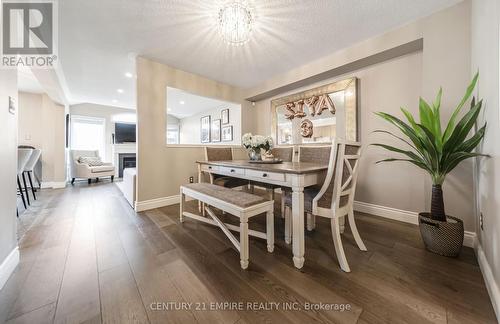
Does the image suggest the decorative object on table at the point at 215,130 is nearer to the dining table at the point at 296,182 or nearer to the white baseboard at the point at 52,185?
the white baseboard at the point at 52,185

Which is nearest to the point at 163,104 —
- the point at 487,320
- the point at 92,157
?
the point at 487,320

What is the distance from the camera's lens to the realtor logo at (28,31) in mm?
1642

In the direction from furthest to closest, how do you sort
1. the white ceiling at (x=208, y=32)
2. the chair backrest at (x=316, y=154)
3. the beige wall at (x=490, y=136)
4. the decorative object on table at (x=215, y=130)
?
the decorative object on table at (x=215, y=130) < the chair backrest at (x=316, y=154) < the white ceiling at (x=208, y=32) < the beige wall at (x=490, y=136)

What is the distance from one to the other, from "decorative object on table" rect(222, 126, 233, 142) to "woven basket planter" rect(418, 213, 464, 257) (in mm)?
4294

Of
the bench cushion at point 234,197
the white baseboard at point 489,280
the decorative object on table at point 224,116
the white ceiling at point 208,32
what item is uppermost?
the white ceiling at point 208,32

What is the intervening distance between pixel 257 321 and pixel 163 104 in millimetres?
3051

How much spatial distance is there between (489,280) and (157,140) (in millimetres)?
3636

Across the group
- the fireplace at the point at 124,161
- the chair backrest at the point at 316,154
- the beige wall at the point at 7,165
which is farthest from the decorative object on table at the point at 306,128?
the fireplace at the point at 124,161

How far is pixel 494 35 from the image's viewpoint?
1.12 m

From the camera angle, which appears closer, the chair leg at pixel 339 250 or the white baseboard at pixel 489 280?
the white baseboard at pixel 489 280

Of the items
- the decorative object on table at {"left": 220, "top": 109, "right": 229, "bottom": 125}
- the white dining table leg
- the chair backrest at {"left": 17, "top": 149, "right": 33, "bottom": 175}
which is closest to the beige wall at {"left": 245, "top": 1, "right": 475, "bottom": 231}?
the white dining table leg

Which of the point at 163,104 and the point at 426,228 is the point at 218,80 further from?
the point at 426,228

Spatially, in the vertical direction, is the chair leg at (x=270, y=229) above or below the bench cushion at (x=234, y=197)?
below

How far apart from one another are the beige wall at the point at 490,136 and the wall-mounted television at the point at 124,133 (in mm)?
7678
